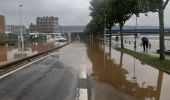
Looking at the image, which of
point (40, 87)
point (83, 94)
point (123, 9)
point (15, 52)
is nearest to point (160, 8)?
point (40, 87)

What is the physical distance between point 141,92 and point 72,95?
2.38 meters

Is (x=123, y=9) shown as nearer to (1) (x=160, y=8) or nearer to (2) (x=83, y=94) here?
(1) (x=160, y=8)

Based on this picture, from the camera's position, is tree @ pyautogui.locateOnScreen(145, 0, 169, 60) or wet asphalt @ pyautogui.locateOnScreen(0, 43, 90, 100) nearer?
wet asphalt @ pyautogui.locateOnScreen(0, 43, 90, 100)

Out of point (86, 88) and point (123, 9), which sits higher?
point (123, 9)

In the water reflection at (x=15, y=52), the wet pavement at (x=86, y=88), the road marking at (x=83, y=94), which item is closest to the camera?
the road marking at (x=83, y=94)

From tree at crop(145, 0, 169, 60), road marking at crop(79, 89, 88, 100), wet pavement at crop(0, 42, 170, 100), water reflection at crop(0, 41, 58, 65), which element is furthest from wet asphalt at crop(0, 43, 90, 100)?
tree at crop(145, 0, 169, 60)

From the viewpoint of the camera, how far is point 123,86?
1374 centimetres

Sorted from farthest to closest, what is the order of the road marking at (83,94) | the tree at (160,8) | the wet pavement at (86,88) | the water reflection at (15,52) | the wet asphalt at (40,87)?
the water reflection at (15,52) → the tree at (160,8) → the wet pavement at (86,88) → the wet asphalt at (40,87) → the road marking at (83,94)

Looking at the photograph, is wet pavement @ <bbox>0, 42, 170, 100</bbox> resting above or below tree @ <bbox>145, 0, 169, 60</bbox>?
below

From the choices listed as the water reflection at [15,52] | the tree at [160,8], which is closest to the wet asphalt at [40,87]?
the water reflection at [15,52]

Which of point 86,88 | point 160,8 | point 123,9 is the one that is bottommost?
point 86,88

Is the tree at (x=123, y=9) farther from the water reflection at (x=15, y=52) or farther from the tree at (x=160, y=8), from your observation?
the tree at (x=160, y=8)

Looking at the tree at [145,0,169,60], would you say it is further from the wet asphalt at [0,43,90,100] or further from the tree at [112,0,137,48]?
the tree at [112,0,137,48]

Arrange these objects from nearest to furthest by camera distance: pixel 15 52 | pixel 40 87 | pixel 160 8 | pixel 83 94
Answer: pixel 83 94 < pixel 40 87 < pixel 160 8 < pixel 15 52
